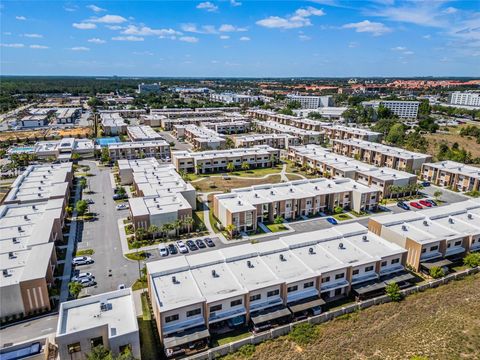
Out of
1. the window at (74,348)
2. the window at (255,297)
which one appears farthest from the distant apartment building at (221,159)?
the window at (74,348)

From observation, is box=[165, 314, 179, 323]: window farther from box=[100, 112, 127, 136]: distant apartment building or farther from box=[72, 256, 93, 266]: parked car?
box=[100, 112, 127, 136]: distant apartment building

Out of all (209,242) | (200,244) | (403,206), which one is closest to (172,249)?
(200,244)

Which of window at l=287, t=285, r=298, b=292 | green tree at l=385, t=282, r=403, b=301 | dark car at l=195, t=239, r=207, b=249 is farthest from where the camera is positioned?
dark car at l=195, t=239, r=207, b=249

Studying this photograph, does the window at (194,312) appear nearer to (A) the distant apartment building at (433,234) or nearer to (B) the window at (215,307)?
(B) the window at (215,307)

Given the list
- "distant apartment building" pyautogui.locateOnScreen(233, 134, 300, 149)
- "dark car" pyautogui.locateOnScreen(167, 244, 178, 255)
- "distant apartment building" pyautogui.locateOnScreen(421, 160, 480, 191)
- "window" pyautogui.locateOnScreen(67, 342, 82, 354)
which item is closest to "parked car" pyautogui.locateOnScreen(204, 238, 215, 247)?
"dark car" pyautogui.locateOnScreen(167, 244, 178, 255)

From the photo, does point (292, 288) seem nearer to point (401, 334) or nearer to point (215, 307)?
point (215, 307)

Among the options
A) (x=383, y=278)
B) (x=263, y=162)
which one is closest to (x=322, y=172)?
(x=263, y=162)
